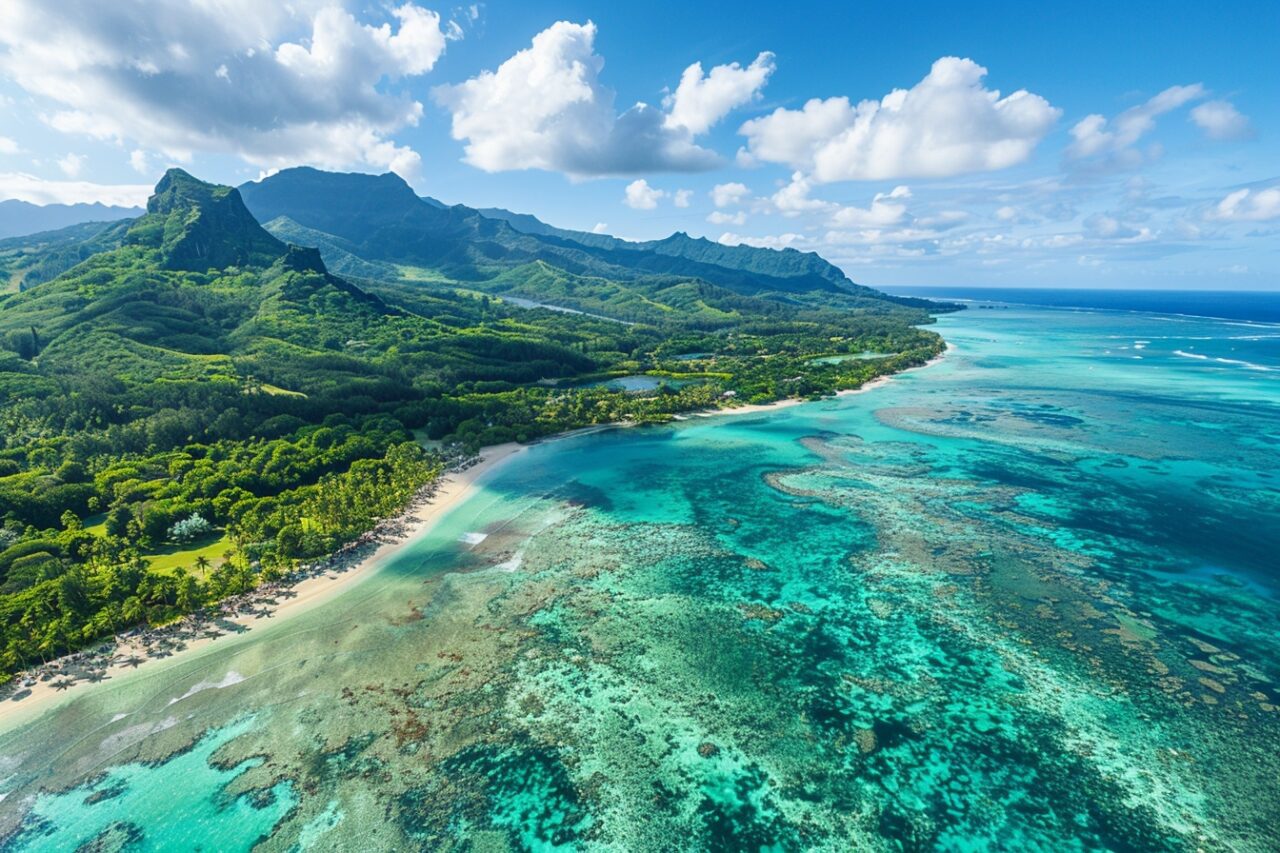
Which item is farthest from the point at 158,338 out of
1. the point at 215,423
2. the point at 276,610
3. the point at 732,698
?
the point at 732,698

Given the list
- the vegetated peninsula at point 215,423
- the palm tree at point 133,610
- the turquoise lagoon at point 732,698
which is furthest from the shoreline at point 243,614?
the vegetated peninsula at point 215,423

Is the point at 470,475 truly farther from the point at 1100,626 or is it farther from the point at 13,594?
the point at 1100,626

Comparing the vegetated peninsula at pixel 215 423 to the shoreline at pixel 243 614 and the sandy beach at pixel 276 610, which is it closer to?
the shoreline at pixel 243 614

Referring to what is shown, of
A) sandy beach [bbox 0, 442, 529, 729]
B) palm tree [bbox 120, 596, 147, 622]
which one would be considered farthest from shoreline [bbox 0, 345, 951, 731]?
palm tree [bbox 120, 596, 147, 622]

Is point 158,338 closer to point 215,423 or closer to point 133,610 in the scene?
point 215,423

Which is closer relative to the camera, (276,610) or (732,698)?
(732,698)

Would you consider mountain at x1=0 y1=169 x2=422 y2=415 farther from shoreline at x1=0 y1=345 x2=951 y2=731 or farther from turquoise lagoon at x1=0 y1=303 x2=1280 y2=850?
turquoise lagoon at x1=0 y1=303 x2=1280 y2=850
